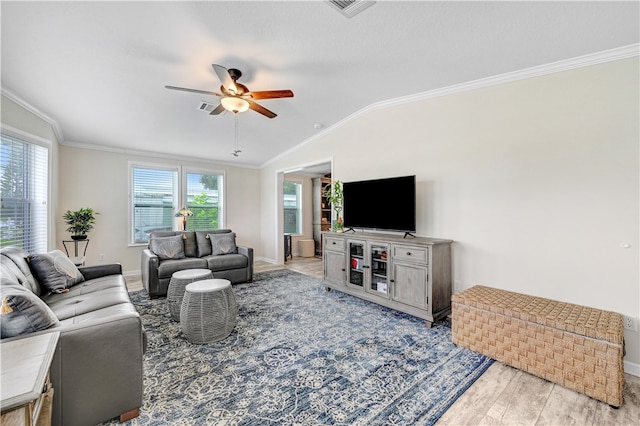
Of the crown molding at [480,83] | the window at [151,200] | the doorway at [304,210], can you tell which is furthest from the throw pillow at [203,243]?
the doorway at [304,210]

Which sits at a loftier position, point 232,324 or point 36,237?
point 36,237

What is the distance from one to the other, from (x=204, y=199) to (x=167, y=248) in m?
2.10

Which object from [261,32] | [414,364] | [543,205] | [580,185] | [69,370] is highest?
[261,32]

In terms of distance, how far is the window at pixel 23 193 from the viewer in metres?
3.02

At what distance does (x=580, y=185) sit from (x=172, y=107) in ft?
15.3

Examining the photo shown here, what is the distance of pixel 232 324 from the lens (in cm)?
277

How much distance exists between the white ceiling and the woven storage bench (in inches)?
87.7

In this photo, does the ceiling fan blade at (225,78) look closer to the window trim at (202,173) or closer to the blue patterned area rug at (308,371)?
the blue patterned area rug at (308,371)

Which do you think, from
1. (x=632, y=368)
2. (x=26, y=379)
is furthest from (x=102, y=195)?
(x=632, y=368)

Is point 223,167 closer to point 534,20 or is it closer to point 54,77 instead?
point 54,77

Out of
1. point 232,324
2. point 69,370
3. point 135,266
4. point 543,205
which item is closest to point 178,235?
point 135,266

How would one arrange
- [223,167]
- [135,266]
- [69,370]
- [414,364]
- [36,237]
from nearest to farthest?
[69,370] < [414,364] < [36,237] < [135,266] < [223,167]

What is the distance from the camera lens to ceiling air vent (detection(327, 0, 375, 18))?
1.95 metres

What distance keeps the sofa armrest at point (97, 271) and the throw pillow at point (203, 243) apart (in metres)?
1.45
